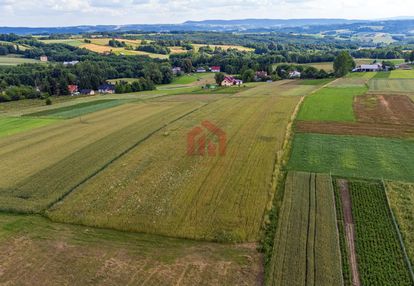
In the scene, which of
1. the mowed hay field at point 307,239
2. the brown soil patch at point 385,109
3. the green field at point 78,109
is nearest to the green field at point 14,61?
the green field at point 78,109

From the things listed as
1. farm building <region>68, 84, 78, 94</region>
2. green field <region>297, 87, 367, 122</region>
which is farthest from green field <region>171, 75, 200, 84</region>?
green field <region>297, 87, 367, 122</region>

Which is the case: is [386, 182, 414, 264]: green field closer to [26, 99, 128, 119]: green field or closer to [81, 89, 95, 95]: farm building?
[26, 99, 128, 119]: green field

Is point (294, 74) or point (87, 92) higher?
point (294, 74)

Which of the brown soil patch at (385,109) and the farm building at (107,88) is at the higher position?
the brown soil patch at (385,109)

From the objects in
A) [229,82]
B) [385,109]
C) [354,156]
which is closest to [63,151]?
[354,156]

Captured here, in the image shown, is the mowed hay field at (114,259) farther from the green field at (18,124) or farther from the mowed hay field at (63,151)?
the green field at (18,124)

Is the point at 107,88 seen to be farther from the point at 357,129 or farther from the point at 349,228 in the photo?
the point at 349,228
